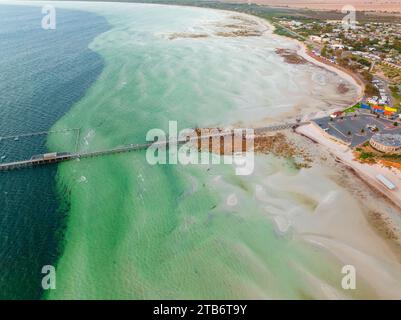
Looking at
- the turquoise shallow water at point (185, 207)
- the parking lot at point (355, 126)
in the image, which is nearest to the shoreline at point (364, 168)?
the parking lot at point (355, 126)

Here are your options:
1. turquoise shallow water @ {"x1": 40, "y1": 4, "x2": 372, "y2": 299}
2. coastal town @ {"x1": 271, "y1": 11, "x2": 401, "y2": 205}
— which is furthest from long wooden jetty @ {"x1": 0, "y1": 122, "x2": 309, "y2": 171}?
coastal town @ {"x1": 271, "y1": 11, "x2": 401, "y2": 205}

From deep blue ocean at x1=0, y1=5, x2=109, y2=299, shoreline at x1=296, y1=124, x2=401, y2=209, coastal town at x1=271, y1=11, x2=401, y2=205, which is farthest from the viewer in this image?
coastal town at x1=271, y1=11, x2=401, y2=205

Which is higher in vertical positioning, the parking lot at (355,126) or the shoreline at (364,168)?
the parking lot at (355,126)

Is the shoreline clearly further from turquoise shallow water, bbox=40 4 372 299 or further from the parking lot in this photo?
turquoise shallow water, bbox=40 4 372 299

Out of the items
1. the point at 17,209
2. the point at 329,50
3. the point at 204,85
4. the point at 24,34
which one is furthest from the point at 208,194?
the point at 24,34

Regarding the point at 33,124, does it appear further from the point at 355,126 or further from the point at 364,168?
the point at 355,126

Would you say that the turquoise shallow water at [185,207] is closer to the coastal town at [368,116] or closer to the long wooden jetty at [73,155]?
the long wooden jetty at [73,155]

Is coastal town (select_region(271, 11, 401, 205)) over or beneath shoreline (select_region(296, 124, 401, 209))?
over
